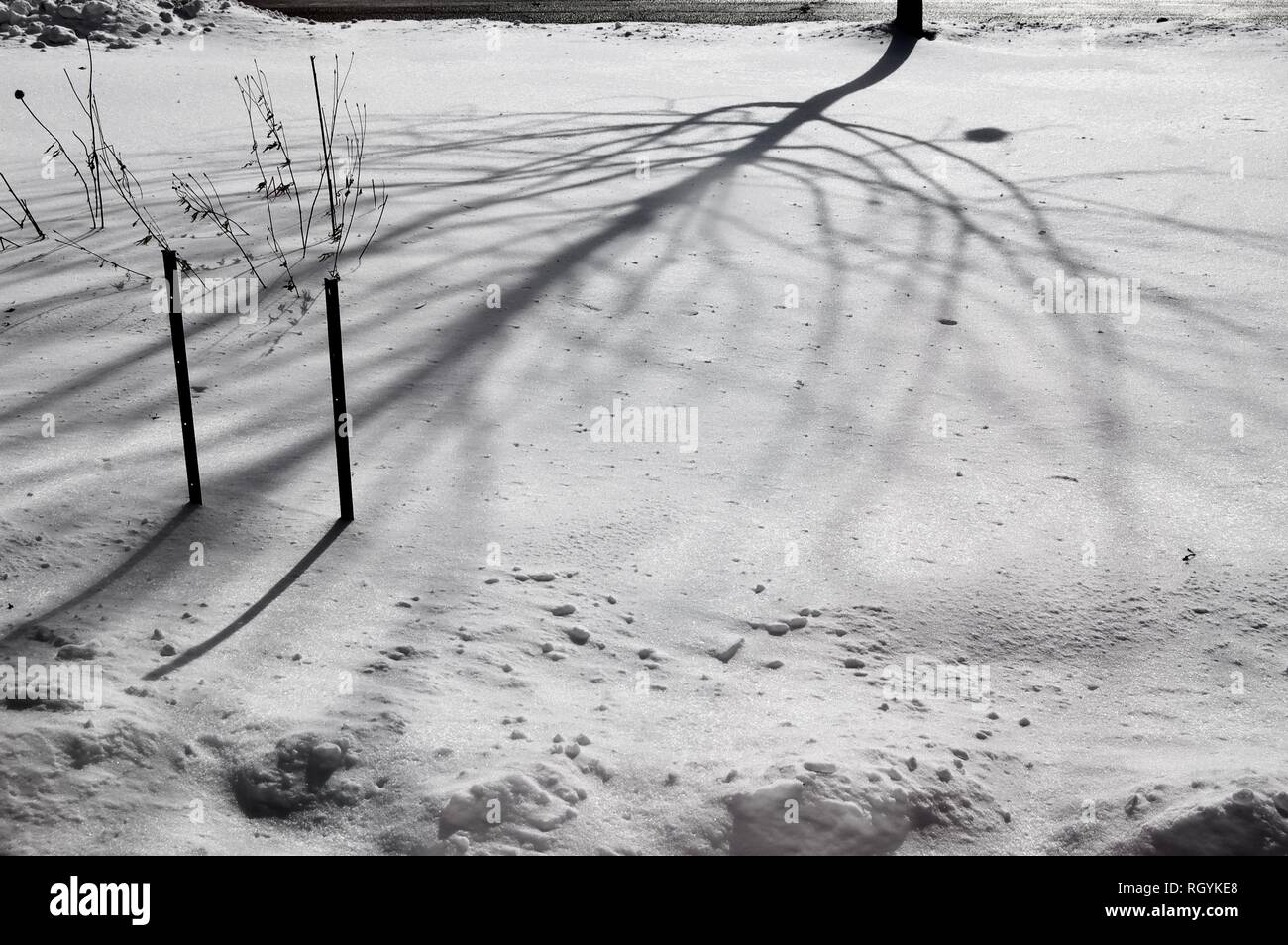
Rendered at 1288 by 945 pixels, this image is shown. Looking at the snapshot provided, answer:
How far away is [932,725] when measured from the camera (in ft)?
8.21

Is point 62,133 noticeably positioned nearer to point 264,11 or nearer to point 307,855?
point 264,11

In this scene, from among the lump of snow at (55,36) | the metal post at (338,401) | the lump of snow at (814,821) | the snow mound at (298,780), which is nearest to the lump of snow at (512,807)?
the snow mound at (298,780)

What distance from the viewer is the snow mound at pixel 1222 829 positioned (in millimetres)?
2078

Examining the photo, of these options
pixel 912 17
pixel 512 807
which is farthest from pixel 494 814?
pixel 912 17

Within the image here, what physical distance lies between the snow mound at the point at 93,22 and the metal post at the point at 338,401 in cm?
911

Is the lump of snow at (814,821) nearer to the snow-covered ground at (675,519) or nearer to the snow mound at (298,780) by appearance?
the snow-covered ground at (675,519)

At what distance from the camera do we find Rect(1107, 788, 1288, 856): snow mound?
2.08m

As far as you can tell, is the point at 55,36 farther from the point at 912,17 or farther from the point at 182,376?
the point at 182,376

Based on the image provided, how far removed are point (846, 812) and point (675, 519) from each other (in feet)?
4.45

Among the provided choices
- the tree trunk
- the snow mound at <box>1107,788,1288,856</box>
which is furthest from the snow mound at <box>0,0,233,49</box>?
the snow mound at <box>1107,788,1288,856</box>

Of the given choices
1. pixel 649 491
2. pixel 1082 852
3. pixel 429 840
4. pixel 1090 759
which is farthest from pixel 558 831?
pixel 649 491

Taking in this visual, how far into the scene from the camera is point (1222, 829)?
82.7 inches
